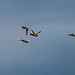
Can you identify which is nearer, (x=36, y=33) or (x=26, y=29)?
(x=36, y=33)

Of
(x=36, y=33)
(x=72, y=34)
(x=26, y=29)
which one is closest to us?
(x=72, y=34)

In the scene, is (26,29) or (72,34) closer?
(72,34)

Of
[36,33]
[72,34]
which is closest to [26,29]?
[36,33]

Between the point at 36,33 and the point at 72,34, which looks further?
the point at 36,33

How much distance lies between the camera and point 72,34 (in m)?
101

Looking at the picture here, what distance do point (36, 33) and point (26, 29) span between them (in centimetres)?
1132

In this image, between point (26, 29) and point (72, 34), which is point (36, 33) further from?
point (72, 34)

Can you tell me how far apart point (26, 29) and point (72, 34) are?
36642 millimetres

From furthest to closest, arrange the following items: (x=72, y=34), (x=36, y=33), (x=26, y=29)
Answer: (x=26, y=29)
(x=36, y=33)
(x=72, y=34)

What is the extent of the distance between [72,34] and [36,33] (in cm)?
2594

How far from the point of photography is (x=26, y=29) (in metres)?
121

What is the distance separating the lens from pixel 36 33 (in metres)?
113
